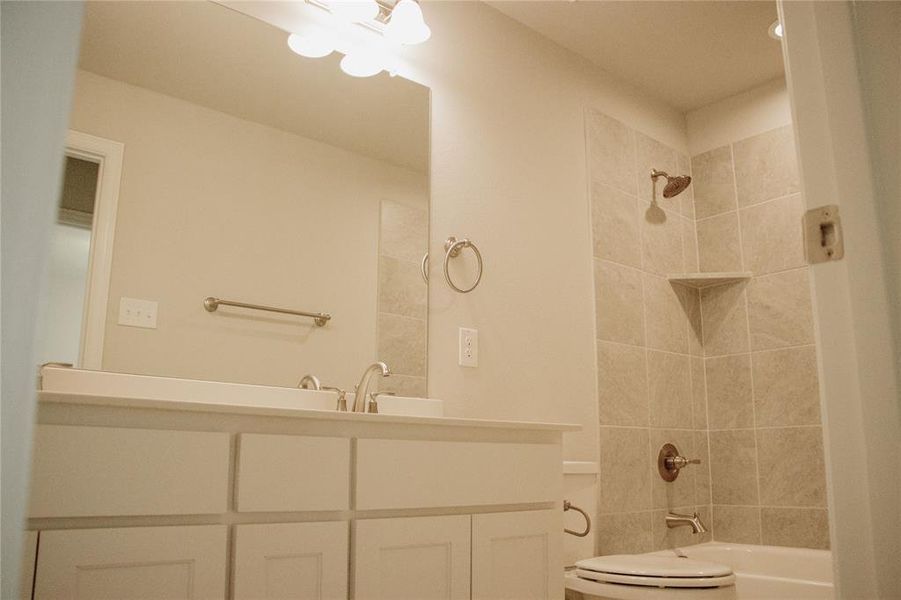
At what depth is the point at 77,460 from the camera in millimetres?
1208

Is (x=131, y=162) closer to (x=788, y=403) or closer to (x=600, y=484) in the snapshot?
(x=600, y=484)

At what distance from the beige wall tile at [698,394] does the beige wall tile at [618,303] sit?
16.7 inches

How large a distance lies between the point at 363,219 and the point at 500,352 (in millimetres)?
676

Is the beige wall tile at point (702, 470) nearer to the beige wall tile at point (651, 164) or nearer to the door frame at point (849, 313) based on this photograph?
the beige wall tile at point (651, 164)

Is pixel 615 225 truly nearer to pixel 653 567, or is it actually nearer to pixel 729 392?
pixel 729 392

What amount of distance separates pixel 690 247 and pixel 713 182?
33 centimetres

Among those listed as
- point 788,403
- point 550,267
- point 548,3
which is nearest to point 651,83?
point 548,3

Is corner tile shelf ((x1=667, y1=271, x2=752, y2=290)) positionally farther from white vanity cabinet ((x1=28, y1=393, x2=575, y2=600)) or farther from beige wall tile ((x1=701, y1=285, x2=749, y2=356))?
white vanity cabinet ((x1=28, y1=393, x2=575, y2=600))

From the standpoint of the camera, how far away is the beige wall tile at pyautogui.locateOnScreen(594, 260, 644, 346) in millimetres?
2928

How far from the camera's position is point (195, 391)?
1826 mm

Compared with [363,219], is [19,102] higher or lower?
lower

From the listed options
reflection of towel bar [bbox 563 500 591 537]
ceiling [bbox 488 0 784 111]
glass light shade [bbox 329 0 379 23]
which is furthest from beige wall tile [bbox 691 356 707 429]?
glass light shade [bbox 329 0 379 23]

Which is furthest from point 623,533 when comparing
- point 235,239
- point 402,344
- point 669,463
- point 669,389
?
point 235,239

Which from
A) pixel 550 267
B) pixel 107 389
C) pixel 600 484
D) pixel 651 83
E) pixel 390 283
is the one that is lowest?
pixel 600 484
